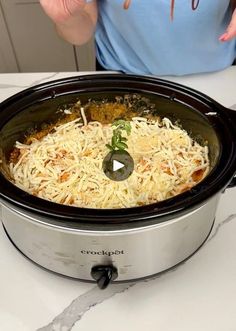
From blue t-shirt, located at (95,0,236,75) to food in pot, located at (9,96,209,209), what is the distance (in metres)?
0.25

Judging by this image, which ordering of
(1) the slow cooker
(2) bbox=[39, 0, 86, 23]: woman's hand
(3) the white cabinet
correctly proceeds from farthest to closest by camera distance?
(3) the white cabinet → (2) bbox=[39, 0, 86, 23]: woman's hand → (1) the slow cooker

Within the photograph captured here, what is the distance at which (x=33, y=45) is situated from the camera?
78.9 inches

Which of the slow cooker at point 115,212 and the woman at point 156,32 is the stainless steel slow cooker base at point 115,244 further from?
the woman at point 156,32

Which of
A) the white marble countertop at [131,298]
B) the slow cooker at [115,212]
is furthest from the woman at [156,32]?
the white marble countertop at [131,298]

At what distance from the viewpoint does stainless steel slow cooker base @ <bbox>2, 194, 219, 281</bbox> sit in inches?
25.7

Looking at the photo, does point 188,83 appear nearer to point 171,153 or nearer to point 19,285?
point 171,153

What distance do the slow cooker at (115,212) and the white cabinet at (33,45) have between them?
3.58 ft

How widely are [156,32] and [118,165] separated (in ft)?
1.33

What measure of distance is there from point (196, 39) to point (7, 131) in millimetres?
510

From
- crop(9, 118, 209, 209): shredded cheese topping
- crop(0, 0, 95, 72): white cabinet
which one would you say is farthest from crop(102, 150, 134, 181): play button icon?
crop(0, 0, 95, 72): white cabinet

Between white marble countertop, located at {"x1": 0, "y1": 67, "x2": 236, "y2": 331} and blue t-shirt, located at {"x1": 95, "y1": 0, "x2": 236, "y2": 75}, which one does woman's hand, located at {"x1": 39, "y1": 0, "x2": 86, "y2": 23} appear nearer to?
blue t-shirt, located at {"x1": 95, "y1": 0, "x2": 236, "y2": 75}

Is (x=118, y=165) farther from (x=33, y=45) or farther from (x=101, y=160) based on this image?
(x=33, y=45)

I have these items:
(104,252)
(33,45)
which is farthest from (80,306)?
(33,45)

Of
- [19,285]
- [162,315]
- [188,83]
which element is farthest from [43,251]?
[188,83]
